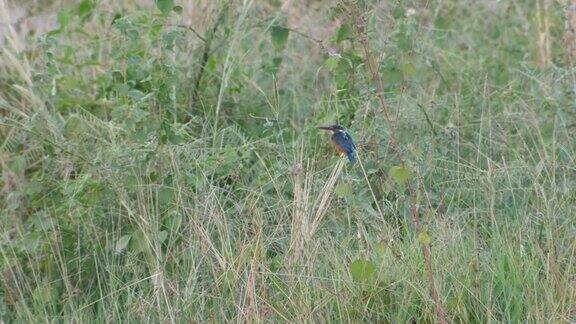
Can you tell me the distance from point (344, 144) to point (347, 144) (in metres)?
0.02

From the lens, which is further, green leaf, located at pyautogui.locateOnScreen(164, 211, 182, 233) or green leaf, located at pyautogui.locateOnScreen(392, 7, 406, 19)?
green leaf, located at pyautogui.locateOnScreen(392, 7, 406, 19)

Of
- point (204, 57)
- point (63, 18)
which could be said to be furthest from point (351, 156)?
point (63, 18)

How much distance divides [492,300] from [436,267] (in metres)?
0.20

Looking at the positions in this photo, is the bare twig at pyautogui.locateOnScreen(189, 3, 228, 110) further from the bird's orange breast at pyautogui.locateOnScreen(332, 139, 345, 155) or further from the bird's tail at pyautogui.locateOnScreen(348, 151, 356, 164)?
the bird's tail at pyautogui.locateOnScreen(348, 151, 356, 164)

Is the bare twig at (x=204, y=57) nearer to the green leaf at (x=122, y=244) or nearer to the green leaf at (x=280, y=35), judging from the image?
the green leaf at (x=280, y=35)

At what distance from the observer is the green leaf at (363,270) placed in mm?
3543

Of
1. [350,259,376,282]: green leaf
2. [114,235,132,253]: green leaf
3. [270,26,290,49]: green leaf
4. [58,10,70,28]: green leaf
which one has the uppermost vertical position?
[270,26,290,49]: green leaf

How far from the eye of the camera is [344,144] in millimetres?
4129

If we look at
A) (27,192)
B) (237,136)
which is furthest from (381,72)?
(27,192)

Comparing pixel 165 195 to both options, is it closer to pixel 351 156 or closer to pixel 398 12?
pixel 351 156

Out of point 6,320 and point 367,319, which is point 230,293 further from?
point 6,320

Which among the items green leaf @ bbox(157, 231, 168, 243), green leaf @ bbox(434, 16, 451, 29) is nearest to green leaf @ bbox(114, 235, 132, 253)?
green leaf @ bbox(157, 231, 168, 243)

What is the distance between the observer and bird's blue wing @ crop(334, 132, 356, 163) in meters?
4.05

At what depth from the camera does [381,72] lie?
14.8ft
